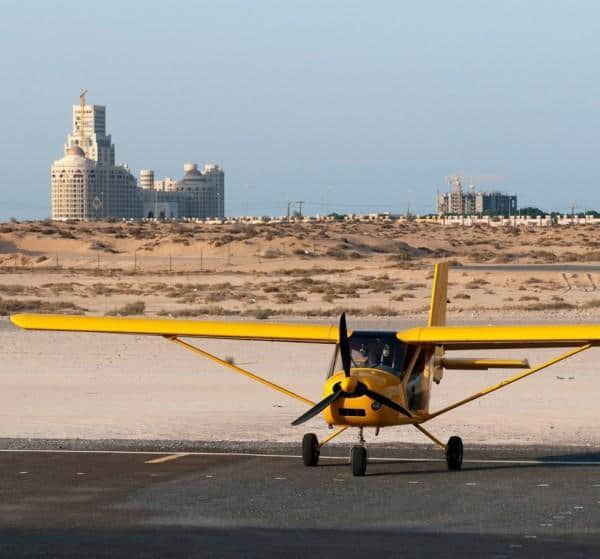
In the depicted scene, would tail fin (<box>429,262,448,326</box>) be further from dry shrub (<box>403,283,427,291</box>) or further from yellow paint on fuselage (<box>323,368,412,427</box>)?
dry shrub (<box>403,283,427,291</box>)

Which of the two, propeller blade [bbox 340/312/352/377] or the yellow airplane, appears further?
propeller blade [bbox 340/312/352/377]

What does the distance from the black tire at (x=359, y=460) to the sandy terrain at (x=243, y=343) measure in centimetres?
418

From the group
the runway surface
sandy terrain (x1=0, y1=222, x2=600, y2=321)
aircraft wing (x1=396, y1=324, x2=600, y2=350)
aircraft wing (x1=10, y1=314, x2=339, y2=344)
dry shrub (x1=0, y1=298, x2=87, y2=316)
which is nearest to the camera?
the runway surface

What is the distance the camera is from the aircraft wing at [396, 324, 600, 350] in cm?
1725

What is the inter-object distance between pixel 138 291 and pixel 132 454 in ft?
139

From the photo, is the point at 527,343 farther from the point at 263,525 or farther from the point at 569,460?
the point at 263,525

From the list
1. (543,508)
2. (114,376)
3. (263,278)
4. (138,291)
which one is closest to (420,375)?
(543,508)

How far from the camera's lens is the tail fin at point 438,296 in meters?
19.8

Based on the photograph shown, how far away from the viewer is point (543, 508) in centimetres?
1472

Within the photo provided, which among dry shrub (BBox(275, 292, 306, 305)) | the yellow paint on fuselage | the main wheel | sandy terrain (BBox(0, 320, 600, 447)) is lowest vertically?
sandy terrain (BBox(0, 320, 600, 447))

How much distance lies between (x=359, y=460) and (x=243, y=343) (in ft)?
63.8

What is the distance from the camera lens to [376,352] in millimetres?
17109

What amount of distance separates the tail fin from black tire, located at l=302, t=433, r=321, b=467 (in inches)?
111

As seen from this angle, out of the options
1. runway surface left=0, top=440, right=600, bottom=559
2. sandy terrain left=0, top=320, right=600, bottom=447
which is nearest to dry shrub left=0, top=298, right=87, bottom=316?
sandy terrain left=0, top=320, right=600, bottom=447
